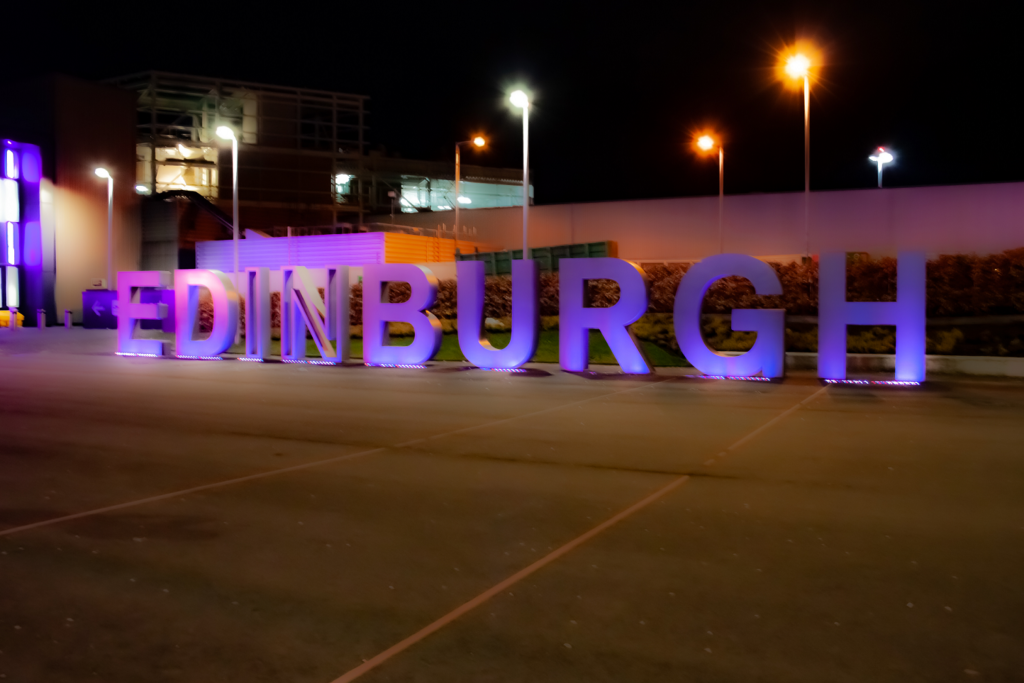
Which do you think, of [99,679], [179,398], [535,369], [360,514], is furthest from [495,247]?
[99,679]

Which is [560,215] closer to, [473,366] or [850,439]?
[473,366]

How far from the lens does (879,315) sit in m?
15.3

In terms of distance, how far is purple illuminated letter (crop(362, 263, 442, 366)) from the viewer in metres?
18.5

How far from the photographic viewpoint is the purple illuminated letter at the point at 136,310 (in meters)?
23.3

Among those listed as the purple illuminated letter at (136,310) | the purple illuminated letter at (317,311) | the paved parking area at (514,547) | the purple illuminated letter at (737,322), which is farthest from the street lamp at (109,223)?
the paved parking area at (514,547)

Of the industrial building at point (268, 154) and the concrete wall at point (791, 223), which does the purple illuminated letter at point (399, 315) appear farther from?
the industrial building at point (268, 154)

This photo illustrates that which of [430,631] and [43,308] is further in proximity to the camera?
[43,308]

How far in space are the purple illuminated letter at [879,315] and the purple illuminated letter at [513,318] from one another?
18.9 feet

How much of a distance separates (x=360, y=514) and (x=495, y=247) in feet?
121

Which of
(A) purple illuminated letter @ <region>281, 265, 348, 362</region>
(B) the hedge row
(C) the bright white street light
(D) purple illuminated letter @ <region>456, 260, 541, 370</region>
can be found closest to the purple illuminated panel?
(C) the bright white street light

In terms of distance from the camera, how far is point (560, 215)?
4069 cm

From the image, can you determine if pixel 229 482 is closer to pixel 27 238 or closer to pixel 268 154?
pixel 27 238

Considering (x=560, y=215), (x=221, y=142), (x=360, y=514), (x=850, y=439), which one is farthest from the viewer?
(x=221, y=142)

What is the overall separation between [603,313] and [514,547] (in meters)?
11.7
